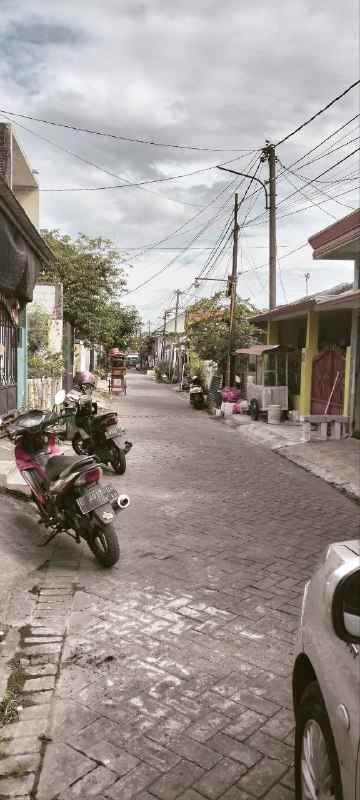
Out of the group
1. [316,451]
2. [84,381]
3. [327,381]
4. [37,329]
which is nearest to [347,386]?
Answer: [327,381]

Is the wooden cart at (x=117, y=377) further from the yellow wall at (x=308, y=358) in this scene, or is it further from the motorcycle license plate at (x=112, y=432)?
the motorcycle license plate at (x=112, y=432)

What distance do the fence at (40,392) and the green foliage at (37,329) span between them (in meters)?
1.03

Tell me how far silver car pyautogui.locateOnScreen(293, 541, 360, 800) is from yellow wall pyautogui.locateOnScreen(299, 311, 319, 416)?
1410cm

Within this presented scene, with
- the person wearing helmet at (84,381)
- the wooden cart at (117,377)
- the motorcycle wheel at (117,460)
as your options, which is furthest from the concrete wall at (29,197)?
the wooden cart at (117,377)

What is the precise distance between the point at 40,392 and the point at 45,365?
1.21 metres

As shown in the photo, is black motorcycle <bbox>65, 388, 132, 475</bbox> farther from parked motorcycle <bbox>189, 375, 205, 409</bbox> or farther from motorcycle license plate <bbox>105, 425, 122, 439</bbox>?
parked motorcycle <bbox>189, 375, 205, 409</bbox>

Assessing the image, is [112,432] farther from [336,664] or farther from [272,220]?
[272,220]

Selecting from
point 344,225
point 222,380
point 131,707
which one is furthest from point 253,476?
point 222,380

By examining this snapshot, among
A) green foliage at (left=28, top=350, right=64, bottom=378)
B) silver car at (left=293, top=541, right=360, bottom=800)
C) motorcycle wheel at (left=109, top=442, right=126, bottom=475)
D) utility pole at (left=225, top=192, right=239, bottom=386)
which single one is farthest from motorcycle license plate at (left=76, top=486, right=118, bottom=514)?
utility pole at (left=225, top=192, right=239, bottom=386)

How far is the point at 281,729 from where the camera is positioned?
10.0 feet

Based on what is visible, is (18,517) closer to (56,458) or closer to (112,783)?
(56,458)

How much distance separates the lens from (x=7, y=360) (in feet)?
42.1

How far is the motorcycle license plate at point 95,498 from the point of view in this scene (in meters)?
5.13

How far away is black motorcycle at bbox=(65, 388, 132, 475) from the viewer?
947cm
